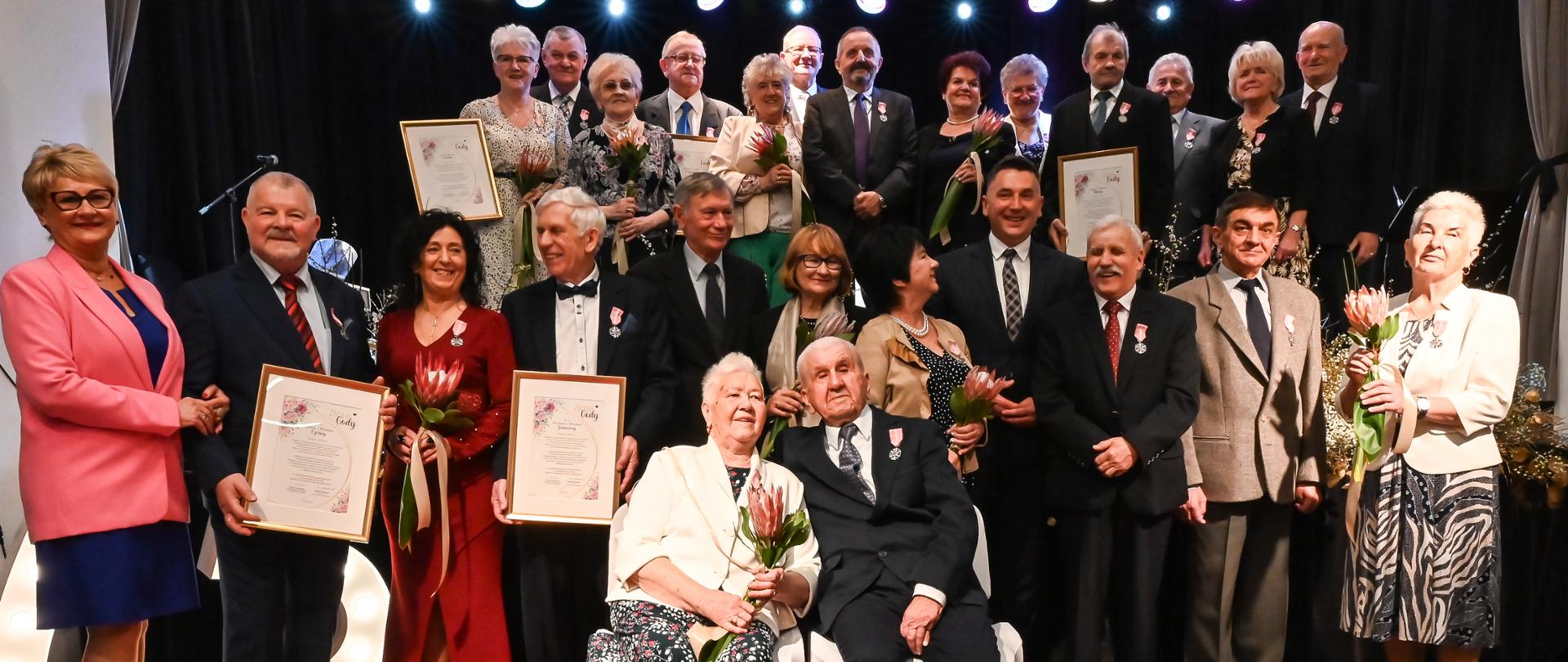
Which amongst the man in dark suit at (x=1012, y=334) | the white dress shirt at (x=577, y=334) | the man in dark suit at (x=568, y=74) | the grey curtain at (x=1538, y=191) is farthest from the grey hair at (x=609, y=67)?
the grey curtain at (x=1538, y=191)

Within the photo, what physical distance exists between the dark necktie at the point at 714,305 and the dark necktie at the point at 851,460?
84cm

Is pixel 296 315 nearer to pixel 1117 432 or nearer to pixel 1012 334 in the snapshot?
pixel 1012 334

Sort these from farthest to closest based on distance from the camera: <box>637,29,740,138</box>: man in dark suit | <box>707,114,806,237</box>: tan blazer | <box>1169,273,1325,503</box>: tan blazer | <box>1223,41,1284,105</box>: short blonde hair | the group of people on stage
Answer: <box>637,29,740,138</box>: man in dark suit → <box>1223,41,1284,105</box>: short blonde hair → <box>707,114,806,237</box>: tan blazer → <box>1169,273,1325,503</box>: tan blazer → the group of people on stage

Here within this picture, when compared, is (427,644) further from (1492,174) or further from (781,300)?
(1492,174)

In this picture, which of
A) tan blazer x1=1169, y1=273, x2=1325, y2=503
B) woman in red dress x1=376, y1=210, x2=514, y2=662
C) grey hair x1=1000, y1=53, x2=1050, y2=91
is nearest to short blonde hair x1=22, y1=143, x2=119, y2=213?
woman in red dress x1=376, y1=210, x2=514, y2=662

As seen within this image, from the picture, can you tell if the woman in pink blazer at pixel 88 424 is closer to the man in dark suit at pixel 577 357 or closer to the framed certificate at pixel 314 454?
the framed certificate at pixel 314 454

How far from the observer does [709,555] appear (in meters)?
3.91

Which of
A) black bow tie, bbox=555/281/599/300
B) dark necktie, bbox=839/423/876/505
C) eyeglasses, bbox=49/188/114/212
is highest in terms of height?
eyeglasses, bbox=49/188/114/212

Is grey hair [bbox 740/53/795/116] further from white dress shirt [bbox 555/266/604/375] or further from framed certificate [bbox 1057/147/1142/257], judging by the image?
white dress shirt [bbox 555/266/604/375]

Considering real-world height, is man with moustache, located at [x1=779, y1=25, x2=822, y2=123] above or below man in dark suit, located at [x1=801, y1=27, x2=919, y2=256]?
above

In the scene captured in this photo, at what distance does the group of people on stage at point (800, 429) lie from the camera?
3762 mm

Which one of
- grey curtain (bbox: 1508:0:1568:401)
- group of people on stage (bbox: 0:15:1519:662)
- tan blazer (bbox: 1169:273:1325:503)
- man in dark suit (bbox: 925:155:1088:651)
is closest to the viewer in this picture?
group of people on stage (bbox: 0:15:1519:662)

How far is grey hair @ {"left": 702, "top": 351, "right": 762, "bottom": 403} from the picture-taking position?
13.5ft

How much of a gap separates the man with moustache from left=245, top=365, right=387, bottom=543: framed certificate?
10.1 ft
